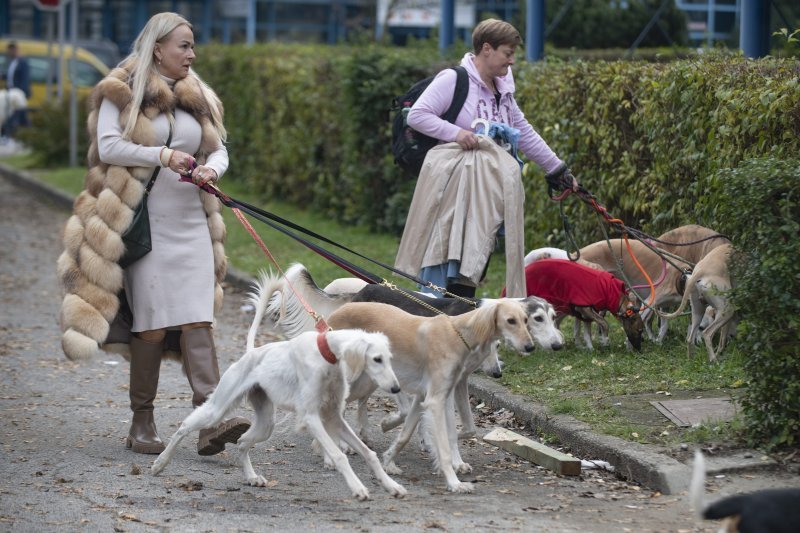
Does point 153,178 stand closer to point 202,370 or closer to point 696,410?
point 202,370

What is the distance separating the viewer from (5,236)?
53.3 ft

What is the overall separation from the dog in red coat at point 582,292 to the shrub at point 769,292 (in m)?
2.12

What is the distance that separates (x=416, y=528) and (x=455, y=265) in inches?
109

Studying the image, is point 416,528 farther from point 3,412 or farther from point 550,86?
point 550,86

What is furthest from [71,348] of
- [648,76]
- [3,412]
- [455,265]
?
Result: [648,76]

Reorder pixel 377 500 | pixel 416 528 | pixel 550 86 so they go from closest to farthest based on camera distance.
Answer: pixel 416 528
pixel 377 500
pixel 550 86

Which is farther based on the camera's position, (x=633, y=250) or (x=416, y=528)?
(x=633, y=250)

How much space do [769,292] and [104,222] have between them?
10.6 feet

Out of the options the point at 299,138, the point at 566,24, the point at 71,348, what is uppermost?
the point at 566,24

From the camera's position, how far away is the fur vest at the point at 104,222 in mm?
6109

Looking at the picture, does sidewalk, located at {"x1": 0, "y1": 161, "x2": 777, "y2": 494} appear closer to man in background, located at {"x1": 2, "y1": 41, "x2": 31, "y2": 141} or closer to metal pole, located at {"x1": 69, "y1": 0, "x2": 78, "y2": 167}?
metal pole, located at {"x1": 69, "y1": 0, "x2": 78, "y2": 167}

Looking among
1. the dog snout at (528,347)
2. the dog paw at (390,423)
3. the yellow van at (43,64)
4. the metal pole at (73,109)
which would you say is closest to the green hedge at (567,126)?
the dog snout at (528,347)

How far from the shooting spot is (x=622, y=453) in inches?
227

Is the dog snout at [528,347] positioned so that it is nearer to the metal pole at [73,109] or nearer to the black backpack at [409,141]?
the black backpack at [409,141]
